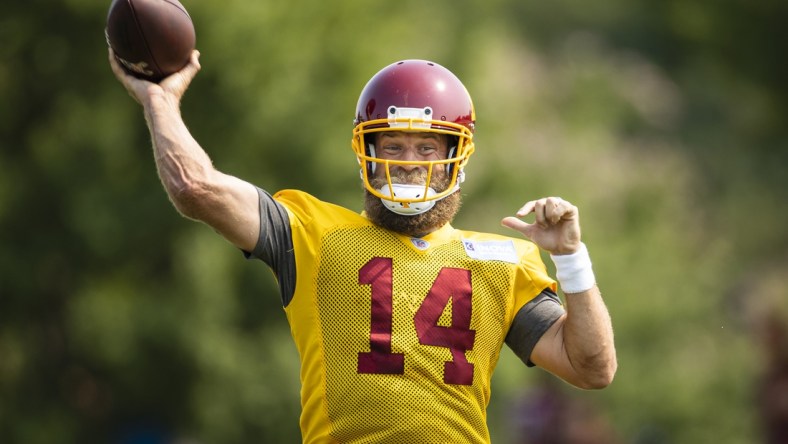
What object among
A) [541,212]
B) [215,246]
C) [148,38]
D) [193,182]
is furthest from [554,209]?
[215,246]

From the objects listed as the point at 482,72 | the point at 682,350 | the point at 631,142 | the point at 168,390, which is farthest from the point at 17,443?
the point at 631,142

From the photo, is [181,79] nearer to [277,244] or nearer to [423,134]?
[277,244]

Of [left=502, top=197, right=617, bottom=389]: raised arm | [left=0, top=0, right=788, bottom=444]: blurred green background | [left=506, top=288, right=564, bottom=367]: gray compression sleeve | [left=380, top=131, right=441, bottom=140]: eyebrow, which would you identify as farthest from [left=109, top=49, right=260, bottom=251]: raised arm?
[left=0, top=0, right=788, bottom=444]: blurred green background

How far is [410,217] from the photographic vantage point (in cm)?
431

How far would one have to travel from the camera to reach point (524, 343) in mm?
4441

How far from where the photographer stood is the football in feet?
13.7

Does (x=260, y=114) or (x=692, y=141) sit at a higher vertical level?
(x=260, y=114)

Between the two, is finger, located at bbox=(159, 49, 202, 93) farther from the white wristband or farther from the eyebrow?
the white wristband

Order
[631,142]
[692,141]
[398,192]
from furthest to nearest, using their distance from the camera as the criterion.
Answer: [692,141] < [631,142] < [398,192]

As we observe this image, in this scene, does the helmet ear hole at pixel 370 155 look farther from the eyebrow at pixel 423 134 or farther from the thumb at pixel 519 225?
the thumb at pixel 519 225

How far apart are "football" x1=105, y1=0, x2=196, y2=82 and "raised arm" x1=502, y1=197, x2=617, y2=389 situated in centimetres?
124

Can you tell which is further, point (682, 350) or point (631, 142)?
point (631, 142)

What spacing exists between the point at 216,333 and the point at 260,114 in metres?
2.41

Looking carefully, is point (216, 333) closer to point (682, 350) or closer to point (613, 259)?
point (613, 259)
